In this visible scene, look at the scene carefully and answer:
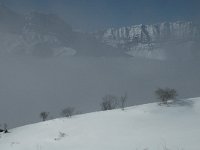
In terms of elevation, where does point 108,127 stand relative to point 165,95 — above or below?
below

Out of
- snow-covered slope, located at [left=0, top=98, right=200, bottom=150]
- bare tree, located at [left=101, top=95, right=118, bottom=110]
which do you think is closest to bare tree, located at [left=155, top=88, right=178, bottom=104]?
snow-covered slope, located at [left=0, top=98, right=200, bottom=150]

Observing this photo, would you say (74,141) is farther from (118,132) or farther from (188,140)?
(188,140)

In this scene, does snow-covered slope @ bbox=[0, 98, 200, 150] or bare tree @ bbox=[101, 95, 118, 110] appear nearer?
snow-covered slope @ bbox=[0, 98, 200, 150]

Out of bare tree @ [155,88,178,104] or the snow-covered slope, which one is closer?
the snow-covered slope

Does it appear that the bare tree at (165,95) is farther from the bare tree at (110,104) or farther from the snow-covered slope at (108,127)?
the bare tree at (110,104)

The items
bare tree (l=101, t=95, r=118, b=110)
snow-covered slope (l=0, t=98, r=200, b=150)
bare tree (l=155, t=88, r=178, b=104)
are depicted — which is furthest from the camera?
bare tree (l=101, t=95, r=118, b=110)

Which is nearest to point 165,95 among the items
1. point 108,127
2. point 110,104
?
point 108,127

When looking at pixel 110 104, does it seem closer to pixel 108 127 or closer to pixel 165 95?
pixel 165 95

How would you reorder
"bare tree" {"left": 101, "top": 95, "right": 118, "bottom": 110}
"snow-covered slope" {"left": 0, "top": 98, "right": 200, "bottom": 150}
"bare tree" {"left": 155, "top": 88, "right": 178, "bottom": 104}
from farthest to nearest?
"bare tree" {"left": 101, "top": 95, "right": 118, "bottom": 110}
"bare tree" {"left": 155, "top": 88, "right": 178, "bottom": 104}
"snow-covered slope" {"left": 0, "top": 98, "right": 200, "bottom": 150}

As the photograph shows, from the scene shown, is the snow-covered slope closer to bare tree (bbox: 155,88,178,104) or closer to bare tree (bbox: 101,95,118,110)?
bare tree (bbox: 155,88,178,104)

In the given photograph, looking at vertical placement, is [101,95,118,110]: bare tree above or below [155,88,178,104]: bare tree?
below

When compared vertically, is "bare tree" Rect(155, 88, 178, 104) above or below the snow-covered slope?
above

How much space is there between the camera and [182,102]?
210ft

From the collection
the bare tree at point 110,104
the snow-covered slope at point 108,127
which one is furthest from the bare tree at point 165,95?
the bare tree at point 110,104
